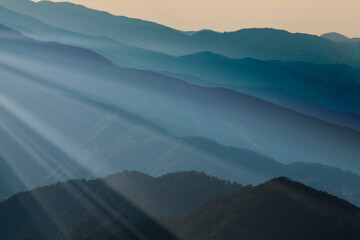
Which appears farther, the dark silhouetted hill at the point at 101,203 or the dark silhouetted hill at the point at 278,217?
the dark silhouetted hill at the point at 101,203

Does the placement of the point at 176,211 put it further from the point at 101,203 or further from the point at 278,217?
the point at 278,217

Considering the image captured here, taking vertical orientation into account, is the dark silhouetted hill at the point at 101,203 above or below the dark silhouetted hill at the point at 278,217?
below

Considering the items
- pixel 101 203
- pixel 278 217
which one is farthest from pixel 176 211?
pixel 278 217

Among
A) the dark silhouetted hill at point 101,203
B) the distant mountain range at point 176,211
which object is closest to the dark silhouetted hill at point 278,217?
the distant mountain range at point 176,211

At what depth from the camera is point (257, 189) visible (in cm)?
5344

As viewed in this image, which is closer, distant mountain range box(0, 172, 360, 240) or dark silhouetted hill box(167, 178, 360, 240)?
dark silhouetted hill box(167, 178, 360, 240)

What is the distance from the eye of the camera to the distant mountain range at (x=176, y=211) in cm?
4691

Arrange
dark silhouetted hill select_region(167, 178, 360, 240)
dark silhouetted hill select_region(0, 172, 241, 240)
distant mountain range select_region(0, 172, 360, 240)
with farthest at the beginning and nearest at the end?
dark silhouetted hill select_region(0, 172, 241, 240)
distant mountain range select_region(0, 172, 360, 240)
dark silhouetted hill select_region(167, 178, 360, 240)

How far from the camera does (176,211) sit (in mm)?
71000

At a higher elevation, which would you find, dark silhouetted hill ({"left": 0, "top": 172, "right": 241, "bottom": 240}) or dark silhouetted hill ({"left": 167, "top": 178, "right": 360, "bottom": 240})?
dark silhouetted hill ({"left": 167, "top": 178, "right": 360, "bottom": 240})

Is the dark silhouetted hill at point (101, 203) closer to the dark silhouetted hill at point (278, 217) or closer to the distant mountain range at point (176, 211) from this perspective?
the distant mountain range at point (176, 211)

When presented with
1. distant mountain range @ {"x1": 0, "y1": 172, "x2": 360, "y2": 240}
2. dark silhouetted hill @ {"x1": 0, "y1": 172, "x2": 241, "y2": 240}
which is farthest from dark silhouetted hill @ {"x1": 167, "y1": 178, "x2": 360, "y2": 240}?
dark silhouetted hill @ {"x1": 0, "y1": 172, "x2": 241, "y2": 240}

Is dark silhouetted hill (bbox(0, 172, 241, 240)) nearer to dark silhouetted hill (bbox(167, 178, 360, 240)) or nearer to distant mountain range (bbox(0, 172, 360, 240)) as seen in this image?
distant mountain range (bbox(0, 172, 360, 240))

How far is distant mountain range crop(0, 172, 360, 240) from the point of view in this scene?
4691cm
